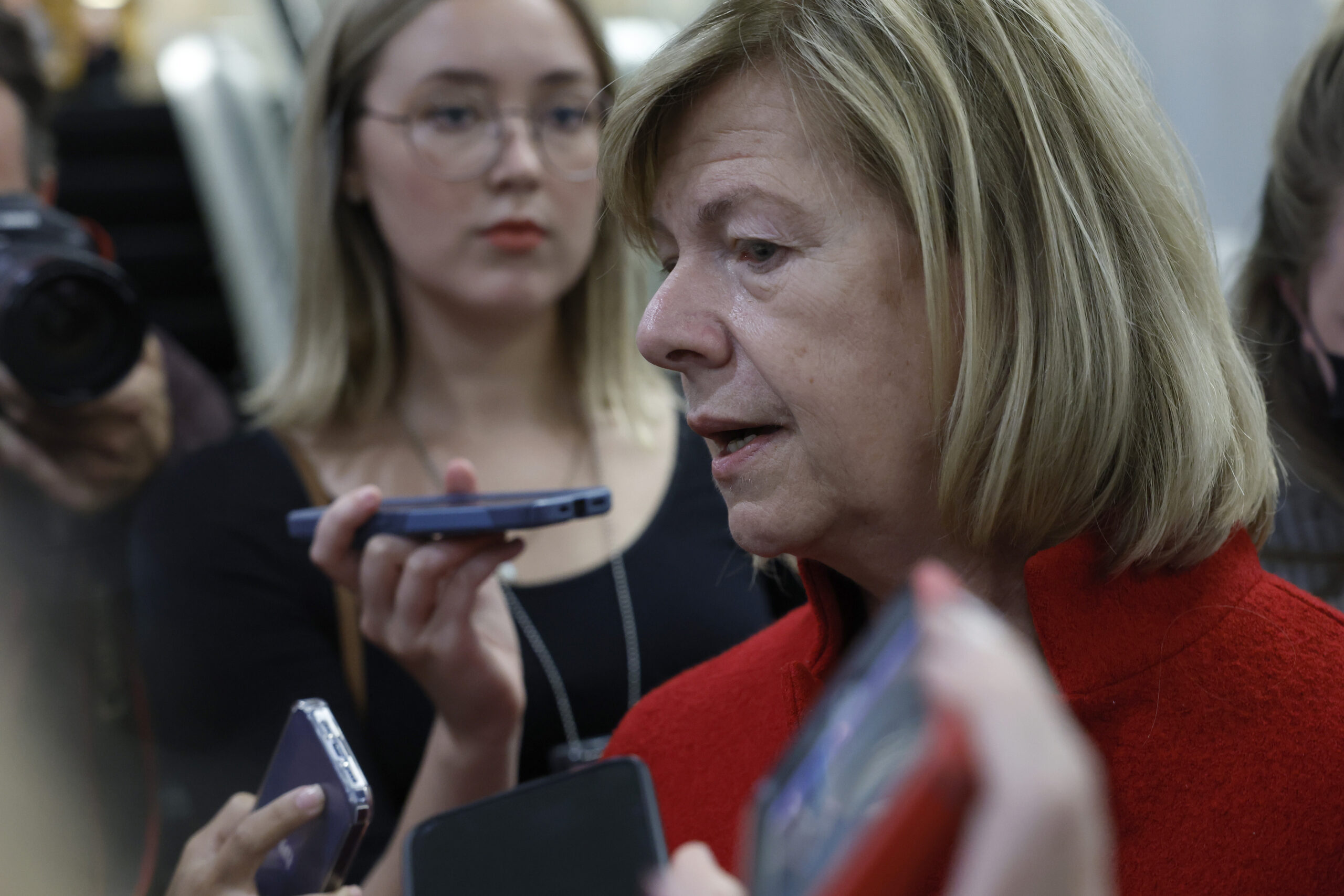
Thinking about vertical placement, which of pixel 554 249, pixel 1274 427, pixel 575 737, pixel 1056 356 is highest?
pixel 554 249

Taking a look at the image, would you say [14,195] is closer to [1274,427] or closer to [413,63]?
[413,63]

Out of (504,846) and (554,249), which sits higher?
(554,249)

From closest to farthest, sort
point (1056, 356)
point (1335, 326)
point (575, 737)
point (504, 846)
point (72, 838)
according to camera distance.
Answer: point (504, 846), point (1056, 356), point (72, 838), point (1335, 326), point (575, 737)

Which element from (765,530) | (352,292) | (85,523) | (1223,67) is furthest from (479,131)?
(1223,67)

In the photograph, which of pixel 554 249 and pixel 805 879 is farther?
pixel 554 249

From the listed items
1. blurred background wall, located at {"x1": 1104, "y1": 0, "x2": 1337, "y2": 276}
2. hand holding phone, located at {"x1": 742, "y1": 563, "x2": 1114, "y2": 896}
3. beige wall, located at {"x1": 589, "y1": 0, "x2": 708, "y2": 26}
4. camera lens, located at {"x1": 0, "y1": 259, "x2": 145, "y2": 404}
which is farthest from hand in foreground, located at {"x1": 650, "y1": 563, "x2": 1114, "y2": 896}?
beige wall, located at {"x1": 589, "y1": 0, "x2": 708, "y2": 26}

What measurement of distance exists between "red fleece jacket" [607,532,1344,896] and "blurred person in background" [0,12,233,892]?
85 cm

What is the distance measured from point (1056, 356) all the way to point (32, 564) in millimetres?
1293

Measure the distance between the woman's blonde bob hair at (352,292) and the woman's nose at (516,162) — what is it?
0.15 metres

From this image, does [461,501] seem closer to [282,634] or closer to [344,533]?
[344,533]

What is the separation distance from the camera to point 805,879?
0.48 meters

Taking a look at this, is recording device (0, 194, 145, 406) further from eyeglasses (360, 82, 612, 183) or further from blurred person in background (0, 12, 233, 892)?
eyeglasses (360, 82, 612, 183)

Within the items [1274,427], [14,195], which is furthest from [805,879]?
[14,195]

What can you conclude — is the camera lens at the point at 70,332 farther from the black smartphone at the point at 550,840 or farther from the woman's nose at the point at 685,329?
the black smartphone at the point at 550,840
